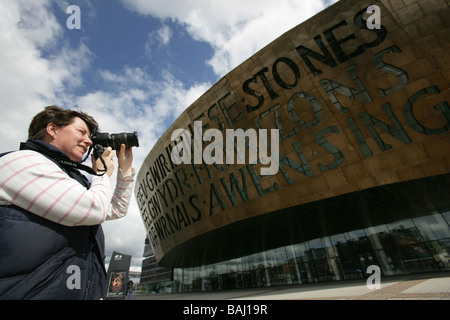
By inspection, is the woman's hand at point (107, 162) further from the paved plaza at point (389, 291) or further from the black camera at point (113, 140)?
the paved plaza at point (389, 291)

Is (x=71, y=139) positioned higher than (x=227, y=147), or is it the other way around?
(x=227, y=147)

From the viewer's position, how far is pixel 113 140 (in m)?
2.33

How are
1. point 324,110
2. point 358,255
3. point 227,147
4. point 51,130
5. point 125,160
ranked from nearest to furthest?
point 51,130 → point 125,160 → point 324,110 → point 227,147 → point 358,255

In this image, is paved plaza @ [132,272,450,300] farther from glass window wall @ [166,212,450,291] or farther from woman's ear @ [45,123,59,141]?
woman's ear @ [45,123,59,141]

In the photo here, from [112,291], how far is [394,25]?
64.9 feet

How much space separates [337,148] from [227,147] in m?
6.74

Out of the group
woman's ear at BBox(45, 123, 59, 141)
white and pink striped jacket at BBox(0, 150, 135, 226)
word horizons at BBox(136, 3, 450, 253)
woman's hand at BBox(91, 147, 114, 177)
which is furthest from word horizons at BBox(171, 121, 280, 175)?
white and pink striped jacket at BBox(0, 150, 135, 226)

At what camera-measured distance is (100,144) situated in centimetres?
232

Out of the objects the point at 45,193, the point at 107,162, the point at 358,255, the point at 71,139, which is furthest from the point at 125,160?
the point at 358,255

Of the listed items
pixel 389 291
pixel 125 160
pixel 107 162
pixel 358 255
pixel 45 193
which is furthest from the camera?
pixel 358 255

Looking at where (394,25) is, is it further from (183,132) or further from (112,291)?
(112,291)

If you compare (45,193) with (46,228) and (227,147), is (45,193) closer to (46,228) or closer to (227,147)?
(46,228)

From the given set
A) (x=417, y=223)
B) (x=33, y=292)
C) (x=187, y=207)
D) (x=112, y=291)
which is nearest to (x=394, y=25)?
(x=417, y=223)

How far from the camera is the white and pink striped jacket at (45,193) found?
50.6 inches
